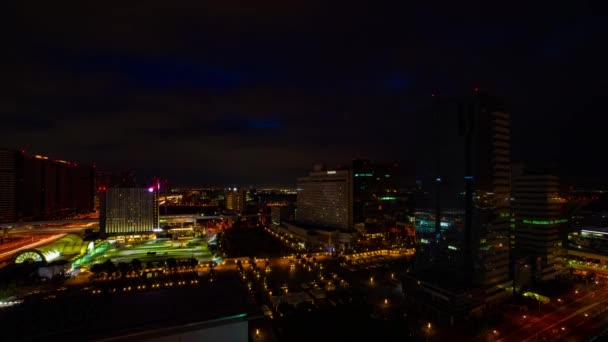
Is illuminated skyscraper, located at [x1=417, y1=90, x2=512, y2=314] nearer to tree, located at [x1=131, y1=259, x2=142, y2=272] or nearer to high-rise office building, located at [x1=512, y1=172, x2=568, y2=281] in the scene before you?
high-rise office building, located at [x1=512, y1=172, x2=568, y2=281]

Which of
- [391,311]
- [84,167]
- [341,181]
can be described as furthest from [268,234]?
[84,167]

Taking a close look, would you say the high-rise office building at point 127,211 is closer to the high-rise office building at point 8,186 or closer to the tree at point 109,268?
the tree at point 109,268

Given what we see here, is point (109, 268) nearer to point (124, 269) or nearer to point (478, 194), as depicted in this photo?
Answer: point (124, 269)

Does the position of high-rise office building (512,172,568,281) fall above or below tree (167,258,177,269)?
above

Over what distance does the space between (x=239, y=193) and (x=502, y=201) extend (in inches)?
2803

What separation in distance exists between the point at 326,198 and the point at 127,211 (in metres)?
31.3

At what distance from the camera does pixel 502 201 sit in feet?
71.0

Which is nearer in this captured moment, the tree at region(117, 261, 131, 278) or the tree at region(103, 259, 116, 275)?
the tree at region(103, 259, 116, 275)

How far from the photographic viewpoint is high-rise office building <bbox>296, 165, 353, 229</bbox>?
46.2 meters

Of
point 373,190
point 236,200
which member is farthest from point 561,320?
point 236,200

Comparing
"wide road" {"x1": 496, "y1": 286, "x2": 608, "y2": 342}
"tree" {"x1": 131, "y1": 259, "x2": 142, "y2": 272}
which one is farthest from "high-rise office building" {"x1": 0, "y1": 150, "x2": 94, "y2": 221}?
"wide road" {"x1": 496, "y1": 286, "x2": 608, "y2": 342}

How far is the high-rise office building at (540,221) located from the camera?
85.2ft

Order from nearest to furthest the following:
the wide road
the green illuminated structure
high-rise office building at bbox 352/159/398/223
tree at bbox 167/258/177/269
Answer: the wide road
the green illuminated structure
tree at bbox 167/258/177/269
high-rise office building at bbox 352/159/398/223

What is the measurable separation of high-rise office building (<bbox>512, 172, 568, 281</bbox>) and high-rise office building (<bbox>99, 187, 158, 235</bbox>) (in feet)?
159
